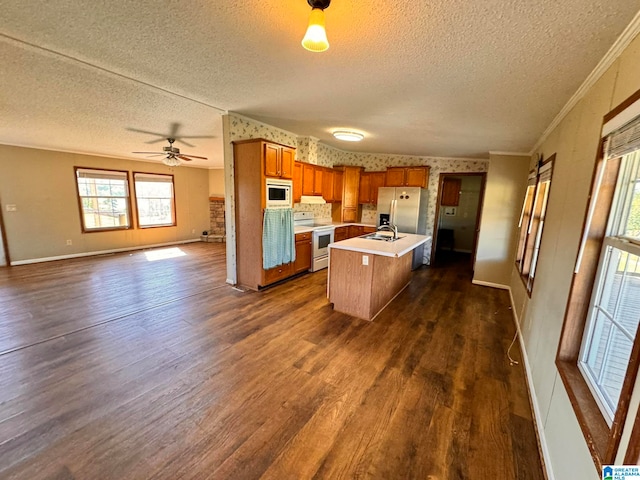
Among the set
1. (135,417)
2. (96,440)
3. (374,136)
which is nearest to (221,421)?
(135,417)

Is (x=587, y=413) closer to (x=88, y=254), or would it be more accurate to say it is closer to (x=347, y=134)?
(x=347, y=134)

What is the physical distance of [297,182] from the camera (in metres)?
4.80

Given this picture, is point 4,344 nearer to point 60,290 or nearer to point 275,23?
point 60,290

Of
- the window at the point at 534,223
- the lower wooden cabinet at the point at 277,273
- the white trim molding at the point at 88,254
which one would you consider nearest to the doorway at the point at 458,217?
the window at the point at 534,223

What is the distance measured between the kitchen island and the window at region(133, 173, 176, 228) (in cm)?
627

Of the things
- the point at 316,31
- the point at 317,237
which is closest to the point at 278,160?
the point at 317,237

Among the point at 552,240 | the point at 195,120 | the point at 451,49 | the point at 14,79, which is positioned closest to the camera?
the point at 451,49

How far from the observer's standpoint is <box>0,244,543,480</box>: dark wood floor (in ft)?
4.96

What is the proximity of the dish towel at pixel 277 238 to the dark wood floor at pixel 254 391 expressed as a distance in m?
0.69

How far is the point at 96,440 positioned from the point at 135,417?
0.21 meters

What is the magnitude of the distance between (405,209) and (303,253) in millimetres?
2461

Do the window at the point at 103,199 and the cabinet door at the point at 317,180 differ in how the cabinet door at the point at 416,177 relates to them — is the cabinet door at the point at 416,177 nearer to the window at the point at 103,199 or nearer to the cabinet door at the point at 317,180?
the cabinet door at the point at 317,180

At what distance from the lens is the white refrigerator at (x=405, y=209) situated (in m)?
5.59

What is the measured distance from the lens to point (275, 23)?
1609 millimetres
